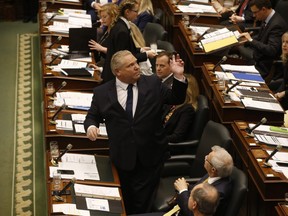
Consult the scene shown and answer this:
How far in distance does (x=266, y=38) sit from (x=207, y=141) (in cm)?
263

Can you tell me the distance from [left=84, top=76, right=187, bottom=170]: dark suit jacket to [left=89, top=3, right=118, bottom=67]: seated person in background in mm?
1720

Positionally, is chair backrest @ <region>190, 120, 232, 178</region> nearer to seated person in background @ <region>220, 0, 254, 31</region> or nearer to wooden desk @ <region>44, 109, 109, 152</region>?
wooden desk @ <region>44, 109, 109, 152</region>

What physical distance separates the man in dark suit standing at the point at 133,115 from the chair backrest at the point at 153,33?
9.46 feet

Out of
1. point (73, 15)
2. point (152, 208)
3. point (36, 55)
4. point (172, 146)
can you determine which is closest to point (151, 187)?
point (152, 208)

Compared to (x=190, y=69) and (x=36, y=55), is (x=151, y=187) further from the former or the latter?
(x=36, y=55)

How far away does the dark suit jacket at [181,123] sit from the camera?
634 centimetres

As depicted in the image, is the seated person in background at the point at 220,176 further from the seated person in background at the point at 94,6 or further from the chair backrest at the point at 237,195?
the seated person in background at the point at 94,6

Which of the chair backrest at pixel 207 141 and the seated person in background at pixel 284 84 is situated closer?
the chair backrest at pixel 207 141

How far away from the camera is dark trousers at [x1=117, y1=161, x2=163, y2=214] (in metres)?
5.66

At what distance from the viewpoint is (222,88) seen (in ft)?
22.4

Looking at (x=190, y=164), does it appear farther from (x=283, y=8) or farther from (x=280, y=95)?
(x=283, y=8)

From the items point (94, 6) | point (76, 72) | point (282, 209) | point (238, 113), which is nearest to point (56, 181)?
point (282, 209)

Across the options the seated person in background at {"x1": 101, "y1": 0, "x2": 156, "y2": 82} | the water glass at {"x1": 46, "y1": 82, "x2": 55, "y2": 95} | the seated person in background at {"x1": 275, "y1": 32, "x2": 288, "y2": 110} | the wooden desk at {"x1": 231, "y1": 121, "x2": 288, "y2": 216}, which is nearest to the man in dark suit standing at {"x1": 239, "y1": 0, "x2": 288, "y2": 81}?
the seated person in background at {"x1": 275, "y1": 32, "x2": 288, "y2": 110}

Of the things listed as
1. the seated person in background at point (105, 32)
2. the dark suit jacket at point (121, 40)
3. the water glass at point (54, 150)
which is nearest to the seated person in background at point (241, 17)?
the seated person in background at point (105, 32)
